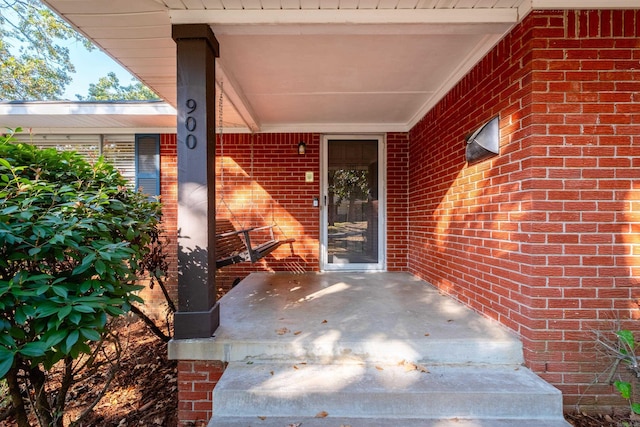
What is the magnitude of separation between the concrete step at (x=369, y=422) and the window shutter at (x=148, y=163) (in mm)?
4146

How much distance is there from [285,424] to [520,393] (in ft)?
4.74

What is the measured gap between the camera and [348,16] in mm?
2127

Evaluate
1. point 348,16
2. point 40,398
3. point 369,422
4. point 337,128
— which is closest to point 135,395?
point 40,398

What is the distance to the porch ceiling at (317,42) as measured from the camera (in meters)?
2.10

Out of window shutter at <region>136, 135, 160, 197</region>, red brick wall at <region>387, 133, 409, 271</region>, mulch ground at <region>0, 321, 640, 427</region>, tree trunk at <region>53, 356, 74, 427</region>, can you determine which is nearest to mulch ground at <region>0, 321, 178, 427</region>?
mulch ground at <region>0, 321, 640, 427</region>

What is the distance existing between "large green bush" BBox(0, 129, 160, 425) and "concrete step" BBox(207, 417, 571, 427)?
0.94 meters

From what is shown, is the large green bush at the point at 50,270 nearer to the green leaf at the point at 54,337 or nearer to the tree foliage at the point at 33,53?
the green leaf at the point at 54,337

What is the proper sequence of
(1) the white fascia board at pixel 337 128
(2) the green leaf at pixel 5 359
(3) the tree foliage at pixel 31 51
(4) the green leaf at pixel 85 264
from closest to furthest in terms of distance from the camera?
(2) the green leaf at pixel 5 359, (4) the green leaf at pixel 85 264, (1) the white fascia board at pixel 337 128, (3) the tree foliage at pixel 31 51

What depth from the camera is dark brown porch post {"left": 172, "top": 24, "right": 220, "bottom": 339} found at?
2.15 metres

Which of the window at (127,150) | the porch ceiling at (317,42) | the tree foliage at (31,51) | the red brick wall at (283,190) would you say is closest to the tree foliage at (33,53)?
the tree foliage at (31,51)

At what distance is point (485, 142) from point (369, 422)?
2356 mm

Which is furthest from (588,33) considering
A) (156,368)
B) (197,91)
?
(156,368)

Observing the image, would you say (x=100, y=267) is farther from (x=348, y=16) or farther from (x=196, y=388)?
(x=348, y=16)

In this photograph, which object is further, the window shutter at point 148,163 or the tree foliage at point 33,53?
the tree foliage at point 33,53
